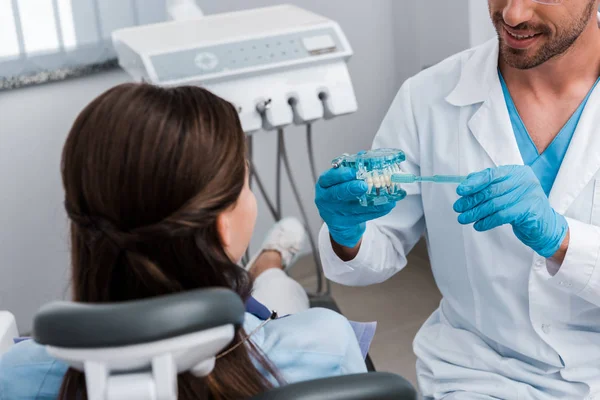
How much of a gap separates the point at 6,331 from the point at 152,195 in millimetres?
672

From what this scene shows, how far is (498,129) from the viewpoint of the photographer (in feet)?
4.52

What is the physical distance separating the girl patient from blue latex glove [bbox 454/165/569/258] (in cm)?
41

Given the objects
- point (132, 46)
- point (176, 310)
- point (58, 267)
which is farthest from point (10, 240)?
point (176, 310)

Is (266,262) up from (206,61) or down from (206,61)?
down

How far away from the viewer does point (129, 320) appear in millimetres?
586

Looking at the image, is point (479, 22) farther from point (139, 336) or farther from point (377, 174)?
point (139, 336)

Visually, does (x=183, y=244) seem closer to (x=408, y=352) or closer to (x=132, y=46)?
(x=132, y=46)

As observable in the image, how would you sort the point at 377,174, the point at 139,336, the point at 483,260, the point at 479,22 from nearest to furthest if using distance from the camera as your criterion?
the point at 139,336
the point at 377,174
the point at 483,260
the point at 479,22

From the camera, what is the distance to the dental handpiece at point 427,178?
46.9 inches

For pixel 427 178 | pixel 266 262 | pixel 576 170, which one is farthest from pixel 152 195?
pixel 266 262

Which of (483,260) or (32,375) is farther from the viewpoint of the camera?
(483,260)

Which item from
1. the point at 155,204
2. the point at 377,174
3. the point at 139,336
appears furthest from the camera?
the point at 377,174

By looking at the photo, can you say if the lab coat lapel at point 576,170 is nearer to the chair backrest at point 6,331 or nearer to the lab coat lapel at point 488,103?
the lab coat lapel at point 488,103

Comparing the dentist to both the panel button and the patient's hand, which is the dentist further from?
the patient's hand
